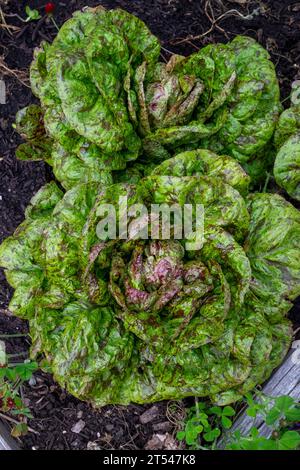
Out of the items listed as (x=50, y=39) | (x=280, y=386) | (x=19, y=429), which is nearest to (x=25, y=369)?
(x=19, y=429)

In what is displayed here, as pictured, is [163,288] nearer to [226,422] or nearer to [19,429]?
[226,422]

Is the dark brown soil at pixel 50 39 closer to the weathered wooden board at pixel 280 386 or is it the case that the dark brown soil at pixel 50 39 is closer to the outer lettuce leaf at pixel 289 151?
the weathered wooden board at pixel 280 386

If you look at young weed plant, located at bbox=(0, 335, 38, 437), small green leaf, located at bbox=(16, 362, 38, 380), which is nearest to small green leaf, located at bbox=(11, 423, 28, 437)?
young weed plant, located at bbox=(0, 335, 38, 437)

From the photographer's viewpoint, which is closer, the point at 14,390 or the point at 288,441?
the point at 288,441

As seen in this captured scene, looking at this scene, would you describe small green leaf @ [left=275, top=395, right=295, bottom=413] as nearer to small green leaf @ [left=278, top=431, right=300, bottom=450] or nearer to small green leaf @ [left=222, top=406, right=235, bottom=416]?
small green leaf @ [left=278, top=431, right=300, bottom=450]

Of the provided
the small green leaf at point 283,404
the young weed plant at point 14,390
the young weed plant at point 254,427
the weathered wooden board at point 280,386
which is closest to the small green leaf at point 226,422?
the young weed plant at point 254,427

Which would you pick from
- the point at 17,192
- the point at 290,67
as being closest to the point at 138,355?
the point at 17,192
